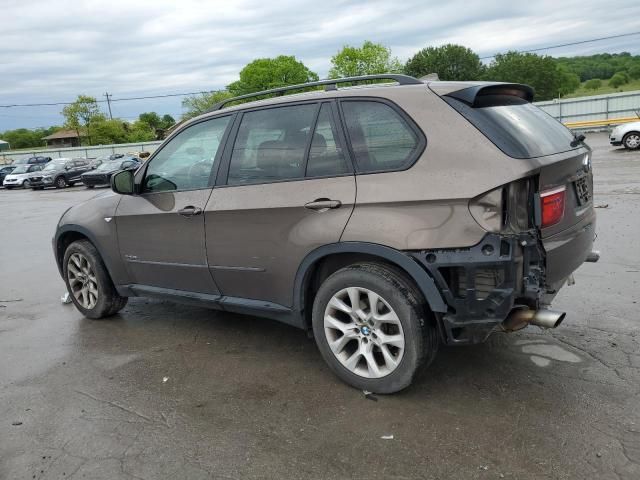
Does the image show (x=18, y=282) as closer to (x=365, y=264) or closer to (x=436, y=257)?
(x=365, y=264)

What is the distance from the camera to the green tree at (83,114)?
84.9 m

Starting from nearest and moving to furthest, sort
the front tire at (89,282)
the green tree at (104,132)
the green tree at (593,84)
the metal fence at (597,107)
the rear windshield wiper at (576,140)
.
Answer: the rear windshield wiper at (576,140) < the front tire at (89,282) < the metal fence at (597,107) < the green tree at (593,84) < the green tree at (104,132)

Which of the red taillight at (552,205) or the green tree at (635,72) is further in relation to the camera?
the green tree at (635,72)

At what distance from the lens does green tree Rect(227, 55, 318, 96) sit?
301ft

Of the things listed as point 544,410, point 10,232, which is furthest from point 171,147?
point 10,232

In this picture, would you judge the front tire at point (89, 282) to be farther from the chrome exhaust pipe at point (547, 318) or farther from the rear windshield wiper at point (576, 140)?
the rear windshield wiper at point (576, 140)

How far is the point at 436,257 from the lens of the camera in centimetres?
308

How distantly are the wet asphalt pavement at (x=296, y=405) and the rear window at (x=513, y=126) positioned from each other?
1.45 meters

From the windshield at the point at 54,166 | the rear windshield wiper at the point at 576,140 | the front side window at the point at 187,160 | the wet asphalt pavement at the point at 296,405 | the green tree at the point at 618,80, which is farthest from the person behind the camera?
the green tree at the point at 618,80

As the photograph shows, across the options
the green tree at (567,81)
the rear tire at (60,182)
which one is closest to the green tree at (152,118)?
the green tree at (567,81)

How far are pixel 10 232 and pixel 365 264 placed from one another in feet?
37.0

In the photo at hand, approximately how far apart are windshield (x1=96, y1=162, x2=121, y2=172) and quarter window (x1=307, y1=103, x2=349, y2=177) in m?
26.9

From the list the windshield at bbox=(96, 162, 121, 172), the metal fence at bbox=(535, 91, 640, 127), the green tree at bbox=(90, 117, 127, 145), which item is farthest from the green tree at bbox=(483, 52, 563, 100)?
the windshield at bbox=(96, 162, 121, 172)

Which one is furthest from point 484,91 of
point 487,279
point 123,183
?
point 123,183
